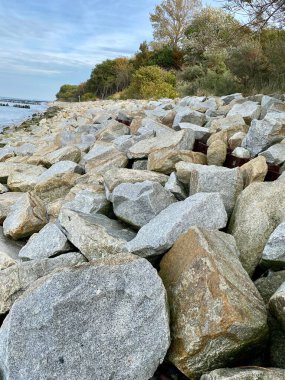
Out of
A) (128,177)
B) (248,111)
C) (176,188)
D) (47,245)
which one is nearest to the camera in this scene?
(47,245)

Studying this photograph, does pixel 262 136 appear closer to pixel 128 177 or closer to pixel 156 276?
pixel 128 177

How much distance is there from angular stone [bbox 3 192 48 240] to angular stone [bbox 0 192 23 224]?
0.85 ft

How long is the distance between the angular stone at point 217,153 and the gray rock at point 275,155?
1.23 ft

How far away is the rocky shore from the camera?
1.96 metres

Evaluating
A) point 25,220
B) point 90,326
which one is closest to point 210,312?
point 90,326

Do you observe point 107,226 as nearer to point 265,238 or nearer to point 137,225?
point 137,225

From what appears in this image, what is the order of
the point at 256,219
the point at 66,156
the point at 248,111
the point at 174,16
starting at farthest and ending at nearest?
1. the point at 174,16
2. the point at 66,156
3. the point at 248,111
4. the point at 256,219

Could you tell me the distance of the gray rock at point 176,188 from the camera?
3553mm

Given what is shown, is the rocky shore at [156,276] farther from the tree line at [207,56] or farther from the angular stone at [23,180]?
the tree line at [207,56]

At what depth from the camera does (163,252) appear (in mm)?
2676

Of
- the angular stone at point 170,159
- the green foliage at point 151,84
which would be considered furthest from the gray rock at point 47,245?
the green foliage at point 151,84

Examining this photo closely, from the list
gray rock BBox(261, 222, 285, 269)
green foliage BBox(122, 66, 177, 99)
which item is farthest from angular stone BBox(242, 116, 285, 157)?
green foliage BBox(122, 66, 177, 99)

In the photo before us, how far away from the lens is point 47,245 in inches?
121

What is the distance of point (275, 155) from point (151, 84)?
17.1 m
